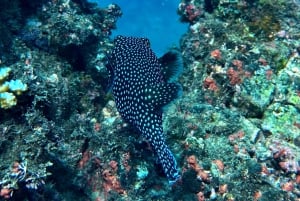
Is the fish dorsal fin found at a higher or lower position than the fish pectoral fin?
higher

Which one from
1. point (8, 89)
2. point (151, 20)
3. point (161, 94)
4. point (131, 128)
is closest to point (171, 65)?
point (161, 94)

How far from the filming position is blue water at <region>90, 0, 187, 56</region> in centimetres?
4066

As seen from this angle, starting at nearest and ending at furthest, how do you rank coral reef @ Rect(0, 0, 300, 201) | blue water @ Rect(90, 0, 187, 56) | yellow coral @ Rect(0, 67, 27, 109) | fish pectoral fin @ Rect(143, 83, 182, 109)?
1. fish pectoral fin @ Rect(143, 83, 182, 109)
2. yellow coral @ Rect(0, 67, 27, 109)
3. coral reef @ Rect(0, 0, 300, 201)
4. blue water @ Rect(90, 0, 187, 56)

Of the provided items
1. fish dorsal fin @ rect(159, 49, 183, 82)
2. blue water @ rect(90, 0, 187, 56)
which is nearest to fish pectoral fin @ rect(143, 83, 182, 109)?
fish dorsal fin @ rect(159, 49, 183, 82)

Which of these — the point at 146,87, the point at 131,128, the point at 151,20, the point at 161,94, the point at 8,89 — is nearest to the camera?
the point at 161,94

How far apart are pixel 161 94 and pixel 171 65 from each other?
381 mm

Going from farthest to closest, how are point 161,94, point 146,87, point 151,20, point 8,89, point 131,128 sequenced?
point 151,20, point 131,128, point 8,89, point 146,87, point 161,94

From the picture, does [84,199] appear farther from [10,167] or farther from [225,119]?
[225,119]

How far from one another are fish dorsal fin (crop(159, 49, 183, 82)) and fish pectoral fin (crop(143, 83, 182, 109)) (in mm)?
173

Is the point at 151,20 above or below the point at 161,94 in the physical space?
above

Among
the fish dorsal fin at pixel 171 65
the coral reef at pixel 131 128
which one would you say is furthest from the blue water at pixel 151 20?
the fish dorsal fin at pixel 171 65

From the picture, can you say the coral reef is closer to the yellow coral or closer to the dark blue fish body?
the yellow coral

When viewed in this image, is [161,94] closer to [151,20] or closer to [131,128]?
[131,128]

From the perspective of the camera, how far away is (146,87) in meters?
4.40
